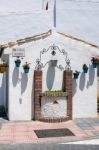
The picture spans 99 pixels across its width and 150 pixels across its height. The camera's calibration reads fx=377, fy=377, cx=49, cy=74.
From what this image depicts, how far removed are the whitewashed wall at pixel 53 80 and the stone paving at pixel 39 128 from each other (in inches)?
27.3

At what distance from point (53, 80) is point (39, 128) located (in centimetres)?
285

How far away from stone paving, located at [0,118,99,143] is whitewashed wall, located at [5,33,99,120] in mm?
694

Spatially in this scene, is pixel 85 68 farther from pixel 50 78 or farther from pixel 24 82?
pixel 24 82

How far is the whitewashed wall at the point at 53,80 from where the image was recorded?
58.3ft

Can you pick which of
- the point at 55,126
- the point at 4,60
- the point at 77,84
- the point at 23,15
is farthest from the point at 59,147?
the point at 23,15

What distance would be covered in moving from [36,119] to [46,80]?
1.92 metres

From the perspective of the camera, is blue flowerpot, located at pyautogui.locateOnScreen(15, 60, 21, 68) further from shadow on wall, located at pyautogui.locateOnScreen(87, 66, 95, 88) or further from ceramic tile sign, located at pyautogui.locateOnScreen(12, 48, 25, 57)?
shadow on wall, located at pyautogui.locateOnScreen(87, 66, 95, 88)

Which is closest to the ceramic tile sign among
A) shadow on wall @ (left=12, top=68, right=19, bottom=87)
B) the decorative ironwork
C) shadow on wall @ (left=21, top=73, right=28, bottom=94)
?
shadow on wall @ (left=12, top=68, right=19, bottom=87)

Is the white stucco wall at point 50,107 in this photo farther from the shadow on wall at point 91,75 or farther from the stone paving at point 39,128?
the shadow on wall at point 91,75

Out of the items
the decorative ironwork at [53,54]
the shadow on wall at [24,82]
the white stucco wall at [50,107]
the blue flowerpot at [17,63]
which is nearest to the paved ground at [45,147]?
the white stucco wall at [50,107]

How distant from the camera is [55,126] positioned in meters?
Result: 16.7

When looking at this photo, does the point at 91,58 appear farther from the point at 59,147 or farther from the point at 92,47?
the point at 59,147

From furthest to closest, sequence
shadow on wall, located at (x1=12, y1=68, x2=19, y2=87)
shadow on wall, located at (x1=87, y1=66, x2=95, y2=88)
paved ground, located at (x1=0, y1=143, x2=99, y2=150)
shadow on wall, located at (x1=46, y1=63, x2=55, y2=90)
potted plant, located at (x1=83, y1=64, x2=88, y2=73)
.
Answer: shadow on wall, located at (x1=87, y1=66, x2=95, y2=88) → potted plant, located at (x1=83, y1=64, x2=88, y2=73) → shadow on wall, located at (x1=46, y1=63, x2=55, y2=90) → shadow on wall, located at (x1=12, y1=68, x2=19, y2=87) → paved ground, located at (x1=0, y1=143, x2=99, y2=150)

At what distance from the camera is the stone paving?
14.2 m
